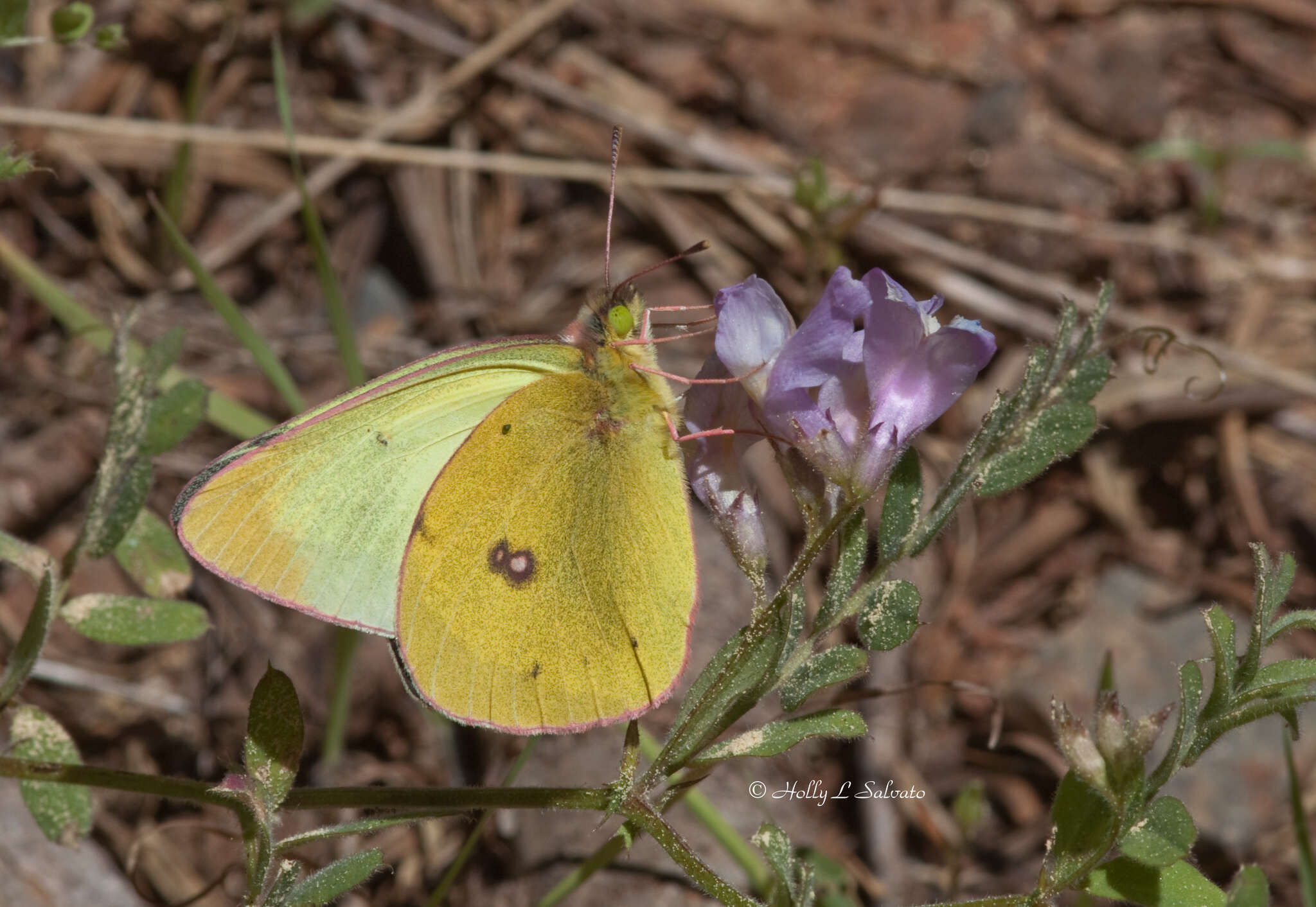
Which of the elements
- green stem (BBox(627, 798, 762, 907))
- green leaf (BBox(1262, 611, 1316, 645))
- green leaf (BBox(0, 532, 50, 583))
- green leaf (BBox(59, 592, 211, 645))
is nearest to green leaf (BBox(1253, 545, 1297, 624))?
green leaf (BBox(1262, 611, 1316, 645))

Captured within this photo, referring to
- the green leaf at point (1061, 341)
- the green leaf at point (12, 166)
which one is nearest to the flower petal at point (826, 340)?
the green leaf at point (1061, 341)

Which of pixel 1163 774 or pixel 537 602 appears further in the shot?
pixel 537 602

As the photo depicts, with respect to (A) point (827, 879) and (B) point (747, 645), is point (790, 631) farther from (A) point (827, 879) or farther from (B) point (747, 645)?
(A) point (827, 879)

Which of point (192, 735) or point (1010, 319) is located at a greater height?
point (1010, 319)

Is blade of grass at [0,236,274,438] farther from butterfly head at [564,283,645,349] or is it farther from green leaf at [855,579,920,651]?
green leaf at [855,579,920,651]

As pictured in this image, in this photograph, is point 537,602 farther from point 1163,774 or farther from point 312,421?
point 1163,774

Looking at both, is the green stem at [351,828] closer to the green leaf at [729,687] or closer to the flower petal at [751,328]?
the green leaf at [729,687]

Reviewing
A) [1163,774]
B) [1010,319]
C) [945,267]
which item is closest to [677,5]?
[945,267]
